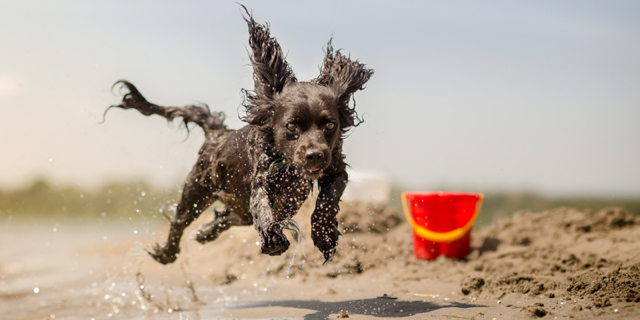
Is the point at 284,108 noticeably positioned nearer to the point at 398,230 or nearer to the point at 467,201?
the point at 467,201

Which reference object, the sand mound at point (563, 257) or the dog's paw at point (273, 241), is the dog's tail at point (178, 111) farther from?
the sand mound at point (563, 257)

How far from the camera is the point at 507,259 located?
681 cm

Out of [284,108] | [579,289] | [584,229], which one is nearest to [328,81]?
[284,108]

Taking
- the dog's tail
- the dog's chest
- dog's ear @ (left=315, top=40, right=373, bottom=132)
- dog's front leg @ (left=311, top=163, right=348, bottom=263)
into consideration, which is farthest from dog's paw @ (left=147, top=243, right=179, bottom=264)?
dog's ear @ (left=315, top=40, right=373, bottom=132)

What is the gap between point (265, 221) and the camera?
13.1ft

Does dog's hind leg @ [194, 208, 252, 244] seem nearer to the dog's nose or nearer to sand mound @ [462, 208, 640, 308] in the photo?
the dog's nose

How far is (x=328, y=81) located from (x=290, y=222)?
1405 millimetres

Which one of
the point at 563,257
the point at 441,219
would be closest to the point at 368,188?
the point at 441,219

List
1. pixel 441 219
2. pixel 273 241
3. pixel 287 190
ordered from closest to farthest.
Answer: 1. pixel 273 241
2. pixel 287 190
3. pixel 441 219

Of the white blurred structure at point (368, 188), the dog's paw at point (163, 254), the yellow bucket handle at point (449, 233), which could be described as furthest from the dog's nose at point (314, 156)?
the white blurred structure at point (368, 188)

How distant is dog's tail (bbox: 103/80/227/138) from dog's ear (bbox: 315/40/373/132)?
A: 157 centimetres

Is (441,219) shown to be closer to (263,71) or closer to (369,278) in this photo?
(369,278)

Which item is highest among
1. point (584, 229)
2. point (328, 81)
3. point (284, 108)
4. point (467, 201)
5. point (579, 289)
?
point (328, 81)

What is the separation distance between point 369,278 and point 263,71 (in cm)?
331
